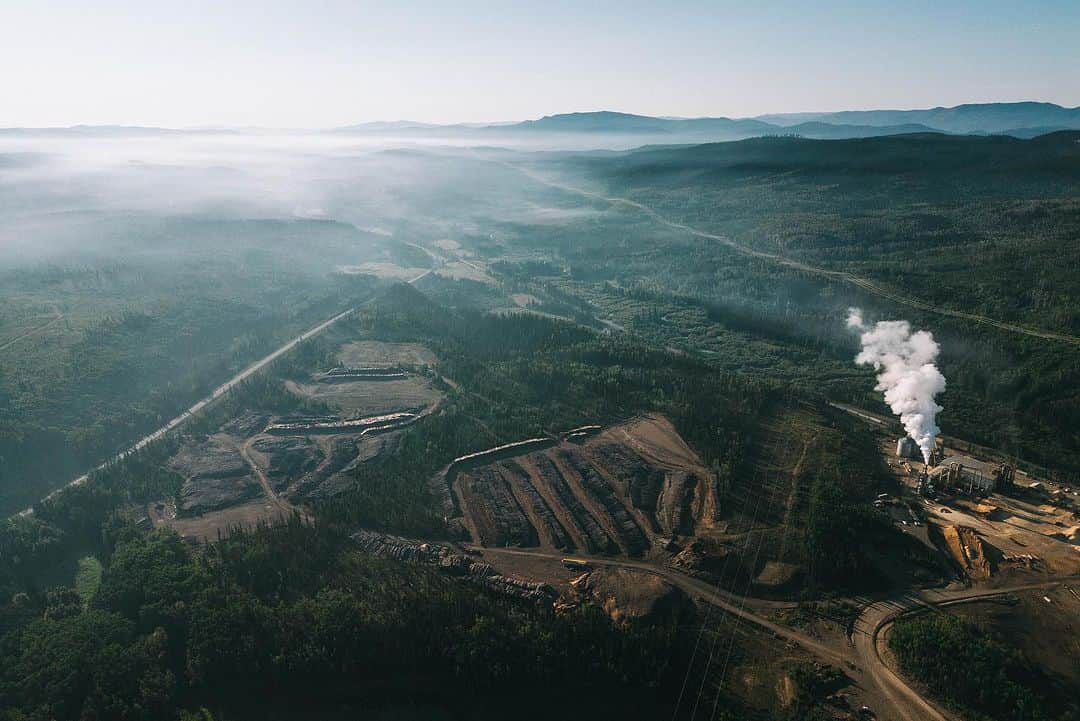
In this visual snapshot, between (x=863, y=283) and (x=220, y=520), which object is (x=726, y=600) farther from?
(x=863, y=283)

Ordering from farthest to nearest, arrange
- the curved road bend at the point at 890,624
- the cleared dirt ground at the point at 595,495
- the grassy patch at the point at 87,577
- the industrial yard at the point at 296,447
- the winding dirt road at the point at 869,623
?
Result: the industrial yard at the point at 296,447 < the cleared dirt ground at the point at 595,495 < the grassy patch at the point at 87,577 < the winding dirt road at the point at 869,623 < the curved road bend at the point at 890,624

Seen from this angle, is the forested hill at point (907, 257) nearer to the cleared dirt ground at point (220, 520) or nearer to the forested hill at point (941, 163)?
the forested hill at point (941, 163)

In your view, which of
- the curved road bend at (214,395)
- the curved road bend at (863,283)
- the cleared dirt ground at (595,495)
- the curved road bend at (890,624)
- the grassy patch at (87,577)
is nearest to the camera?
the curved road bend at (890,624)

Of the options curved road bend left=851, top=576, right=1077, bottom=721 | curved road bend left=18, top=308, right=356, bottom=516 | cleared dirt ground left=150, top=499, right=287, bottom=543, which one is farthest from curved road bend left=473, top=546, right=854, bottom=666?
curved road bend left=18, top=308, right=356, bottom=516

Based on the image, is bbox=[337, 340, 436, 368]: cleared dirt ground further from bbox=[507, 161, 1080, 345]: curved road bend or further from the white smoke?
bbox=[507, 161, 1080, 345]: curved road bend

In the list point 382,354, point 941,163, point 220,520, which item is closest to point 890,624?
point 220,520

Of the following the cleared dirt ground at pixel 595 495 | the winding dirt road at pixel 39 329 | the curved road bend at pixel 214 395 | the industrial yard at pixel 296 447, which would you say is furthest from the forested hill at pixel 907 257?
the winding dirt road at pixel 39 329
